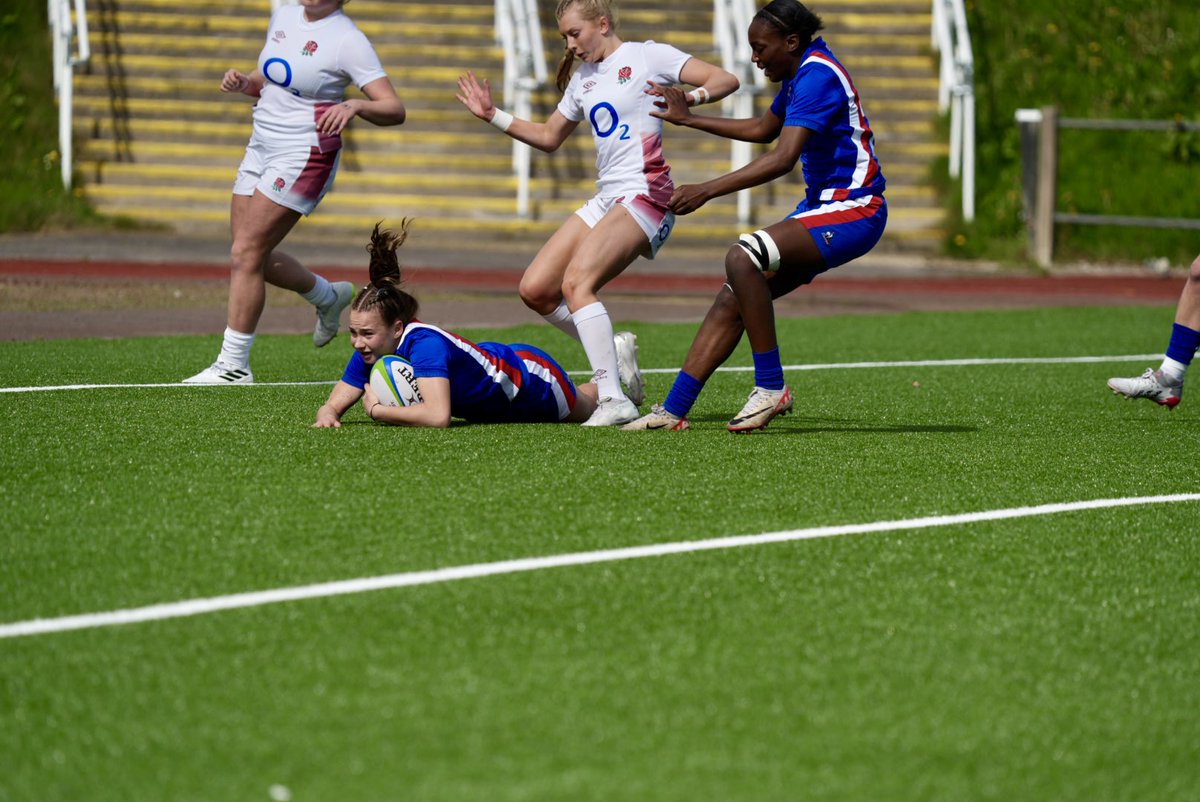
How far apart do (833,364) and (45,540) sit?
6554 mm

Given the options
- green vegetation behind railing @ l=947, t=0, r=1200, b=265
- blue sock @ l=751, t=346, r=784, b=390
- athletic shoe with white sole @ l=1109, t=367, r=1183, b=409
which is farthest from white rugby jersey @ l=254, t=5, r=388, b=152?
green vegetation behind railing @ l=947, t=0, r=1200, b=265

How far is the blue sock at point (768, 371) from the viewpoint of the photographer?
7.29m

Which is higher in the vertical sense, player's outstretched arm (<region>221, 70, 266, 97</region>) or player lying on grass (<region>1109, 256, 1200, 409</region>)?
player's outstretched arm (<region>221, 70, 266, 97</region>)

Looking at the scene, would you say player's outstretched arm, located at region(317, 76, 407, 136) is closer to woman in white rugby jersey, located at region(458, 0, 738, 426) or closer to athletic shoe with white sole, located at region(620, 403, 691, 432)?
woman in white rugby jersey, located at region(458, 0, 738, 426)

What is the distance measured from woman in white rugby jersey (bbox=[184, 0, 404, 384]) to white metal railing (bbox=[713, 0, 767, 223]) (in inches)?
433

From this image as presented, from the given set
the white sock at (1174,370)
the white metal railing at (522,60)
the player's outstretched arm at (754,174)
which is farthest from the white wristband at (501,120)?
the white metal railing at (522,60)

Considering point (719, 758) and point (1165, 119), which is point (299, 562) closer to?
point (719, 758)

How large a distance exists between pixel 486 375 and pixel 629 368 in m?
1.08

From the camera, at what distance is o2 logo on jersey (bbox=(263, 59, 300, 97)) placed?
8.99m

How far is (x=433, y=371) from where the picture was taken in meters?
7.05

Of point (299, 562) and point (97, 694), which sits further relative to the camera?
point (299, 562)

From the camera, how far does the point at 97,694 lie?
3674 mm

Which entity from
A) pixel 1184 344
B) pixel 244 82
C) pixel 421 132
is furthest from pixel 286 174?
pixel 421 132

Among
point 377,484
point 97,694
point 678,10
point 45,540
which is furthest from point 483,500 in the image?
point 678,10
